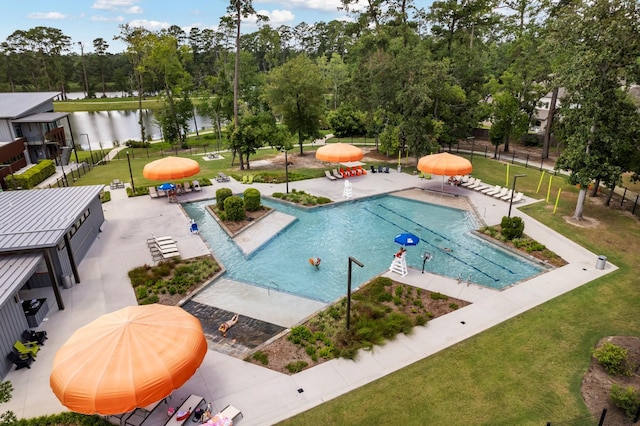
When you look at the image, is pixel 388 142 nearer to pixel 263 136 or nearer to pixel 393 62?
pixel 393 62

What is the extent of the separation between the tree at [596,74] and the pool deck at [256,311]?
4934mm

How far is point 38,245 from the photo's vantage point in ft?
51.5

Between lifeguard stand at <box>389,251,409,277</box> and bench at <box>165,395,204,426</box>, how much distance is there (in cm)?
1117

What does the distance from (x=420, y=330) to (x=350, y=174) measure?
22.3m

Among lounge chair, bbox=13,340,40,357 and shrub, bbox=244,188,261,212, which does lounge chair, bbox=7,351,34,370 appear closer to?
lounge chair, bbox=13,340,40,357

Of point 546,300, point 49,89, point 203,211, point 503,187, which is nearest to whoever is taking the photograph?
point 546,300

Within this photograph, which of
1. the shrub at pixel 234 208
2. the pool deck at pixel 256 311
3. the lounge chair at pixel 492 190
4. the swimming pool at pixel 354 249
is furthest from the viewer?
the lounge chair at pixel 492 190

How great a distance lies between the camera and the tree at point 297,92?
1476 inches

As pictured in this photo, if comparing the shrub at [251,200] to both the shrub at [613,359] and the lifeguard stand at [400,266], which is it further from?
the shrub at [613,359]

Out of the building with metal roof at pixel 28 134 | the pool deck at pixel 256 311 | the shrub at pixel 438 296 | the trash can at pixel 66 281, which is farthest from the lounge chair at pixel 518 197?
the building with metal roof at pixel 28 134

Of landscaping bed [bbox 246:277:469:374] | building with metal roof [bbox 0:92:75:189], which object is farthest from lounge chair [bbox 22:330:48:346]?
building with metal roof [bbox 0:92:75:189]

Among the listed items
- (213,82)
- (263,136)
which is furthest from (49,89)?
(263,136)

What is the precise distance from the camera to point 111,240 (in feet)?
76.4

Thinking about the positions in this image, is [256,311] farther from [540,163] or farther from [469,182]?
[540,163]
